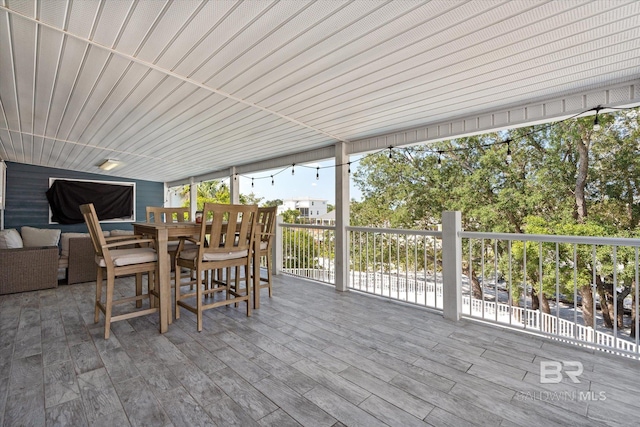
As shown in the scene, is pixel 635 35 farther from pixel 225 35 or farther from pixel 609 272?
pixel 609 272

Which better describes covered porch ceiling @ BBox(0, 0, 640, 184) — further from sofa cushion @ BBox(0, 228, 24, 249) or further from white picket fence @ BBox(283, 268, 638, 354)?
white picket fence @ BBox(283, 268, 638, 354)

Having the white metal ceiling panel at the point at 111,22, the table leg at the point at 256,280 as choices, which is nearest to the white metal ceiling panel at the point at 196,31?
the white metal ceiling panel at the point at 111,22

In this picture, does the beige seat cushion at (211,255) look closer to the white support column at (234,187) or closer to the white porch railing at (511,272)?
the white porch railing at (511,272)

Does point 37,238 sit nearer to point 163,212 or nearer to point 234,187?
point 163,212

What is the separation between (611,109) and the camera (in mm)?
2533

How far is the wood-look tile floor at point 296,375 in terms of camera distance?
1536 mm

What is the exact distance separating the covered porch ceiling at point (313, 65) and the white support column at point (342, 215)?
0.57 metres

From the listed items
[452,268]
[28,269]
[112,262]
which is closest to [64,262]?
[28,269]

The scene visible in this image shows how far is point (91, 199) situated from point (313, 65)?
328 inches

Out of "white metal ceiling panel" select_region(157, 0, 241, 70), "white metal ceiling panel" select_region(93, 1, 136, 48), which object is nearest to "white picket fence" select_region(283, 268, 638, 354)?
"white metal ceiling panel" select_region(157, 0, 241, 70)

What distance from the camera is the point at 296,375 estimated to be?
75.6 inches

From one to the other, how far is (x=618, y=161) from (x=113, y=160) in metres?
13.1

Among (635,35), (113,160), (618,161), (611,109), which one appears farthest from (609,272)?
(113,160)

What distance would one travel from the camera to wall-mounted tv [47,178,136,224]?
7141mm
